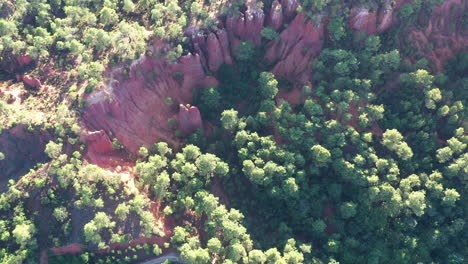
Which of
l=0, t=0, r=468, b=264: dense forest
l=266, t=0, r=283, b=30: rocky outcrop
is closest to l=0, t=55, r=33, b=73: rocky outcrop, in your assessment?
l=0, t=0, r=468, b=264: dense forest

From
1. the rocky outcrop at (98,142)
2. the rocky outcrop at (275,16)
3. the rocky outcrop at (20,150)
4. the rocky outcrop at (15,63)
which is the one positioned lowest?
the rocky outcrop at (20,150)

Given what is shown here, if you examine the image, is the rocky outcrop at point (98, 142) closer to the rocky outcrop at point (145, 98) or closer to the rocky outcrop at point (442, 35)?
the rocky outcrop at point (145, 98)

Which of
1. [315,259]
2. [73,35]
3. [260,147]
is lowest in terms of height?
[315,259]

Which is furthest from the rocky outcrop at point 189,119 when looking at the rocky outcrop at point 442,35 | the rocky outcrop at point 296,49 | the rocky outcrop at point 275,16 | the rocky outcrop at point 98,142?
the rocky outcrop at point 442,35

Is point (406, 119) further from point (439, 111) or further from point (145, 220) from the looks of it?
point (145, 220)

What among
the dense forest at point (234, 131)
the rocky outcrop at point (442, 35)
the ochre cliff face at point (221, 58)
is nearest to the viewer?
the dense forest at point (234, 131)

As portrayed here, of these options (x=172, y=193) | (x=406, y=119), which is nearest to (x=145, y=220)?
(x=172, y=193)

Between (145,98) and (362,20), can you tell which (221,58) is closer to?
(145,98)

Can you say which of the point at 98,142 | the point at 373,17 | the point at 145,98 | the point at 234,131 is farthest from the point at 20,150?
the point at 373,17

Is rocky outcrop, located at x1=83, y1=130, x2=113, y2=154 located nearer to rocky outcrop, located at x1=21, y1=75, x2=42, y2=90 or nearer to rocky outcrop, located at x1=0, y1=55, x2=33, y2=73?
rocky outcrop, located at x1=21, y1=75, x2=42, y2=90
